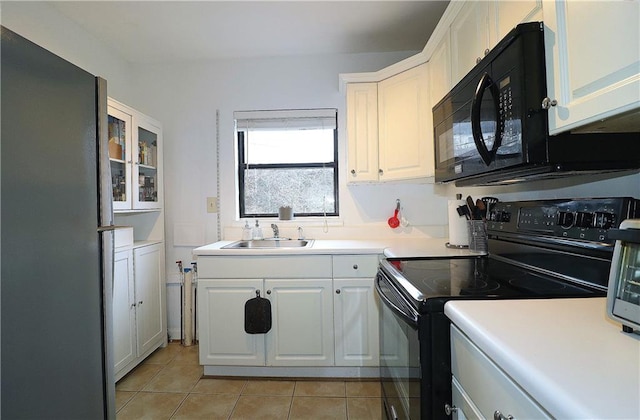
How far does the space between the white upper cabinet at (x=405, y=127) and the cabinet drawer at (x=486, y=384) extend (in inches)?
53.1

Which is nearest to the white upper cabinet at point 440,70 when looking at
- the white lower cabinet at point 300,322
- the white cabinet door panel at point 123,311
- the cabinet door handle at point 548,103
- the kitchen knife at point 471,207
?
the kitchen knife at point 471,207

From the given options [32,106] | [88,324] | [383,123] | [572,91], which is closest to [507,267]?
[572,91]

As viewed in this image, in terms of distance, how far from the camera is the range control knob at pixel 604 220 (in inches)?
35.6

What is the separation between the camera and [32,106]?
841 mm

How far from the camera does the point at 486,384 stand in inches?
26.4

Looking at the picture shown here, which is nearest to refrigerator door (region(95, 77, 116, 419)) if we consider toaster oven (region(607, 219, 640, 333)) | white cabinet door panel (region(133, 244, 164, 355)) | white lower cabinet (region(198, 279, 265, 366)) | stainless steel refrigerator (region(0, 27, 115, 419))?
stainless steel refrigerator (region(0, 27, 115, 419))

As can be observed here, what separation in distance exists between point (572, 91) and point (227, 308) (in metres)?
1.98

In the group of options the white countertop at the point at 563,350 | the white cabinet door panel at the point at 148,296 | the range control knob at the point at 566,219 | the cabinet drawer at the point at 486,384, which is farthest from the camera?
the white cabinet door panel at the point at 148,296

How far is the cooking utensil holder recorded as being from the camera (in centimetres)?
164

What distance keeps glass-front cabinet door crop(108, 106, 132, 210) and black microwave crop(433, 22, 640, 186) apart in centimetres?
209

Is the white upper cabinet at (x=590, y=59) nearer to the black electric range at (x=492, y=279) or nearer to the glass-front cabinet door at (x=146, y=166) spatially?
the black electric range at (x=492, y=279)

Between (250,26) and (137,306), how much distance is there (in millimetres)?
2066

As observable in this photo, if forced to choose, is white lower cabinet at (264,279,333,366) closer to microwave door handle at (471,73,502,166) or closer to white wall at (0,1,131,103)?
microwave door handle at (471,73,502,166)

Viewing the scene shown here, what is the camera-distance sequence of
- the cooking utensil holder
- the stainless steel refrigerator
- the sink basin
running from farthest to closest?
1. the sink basin
2. the cooking utensil holder
3. the stainless steel refrigerator
